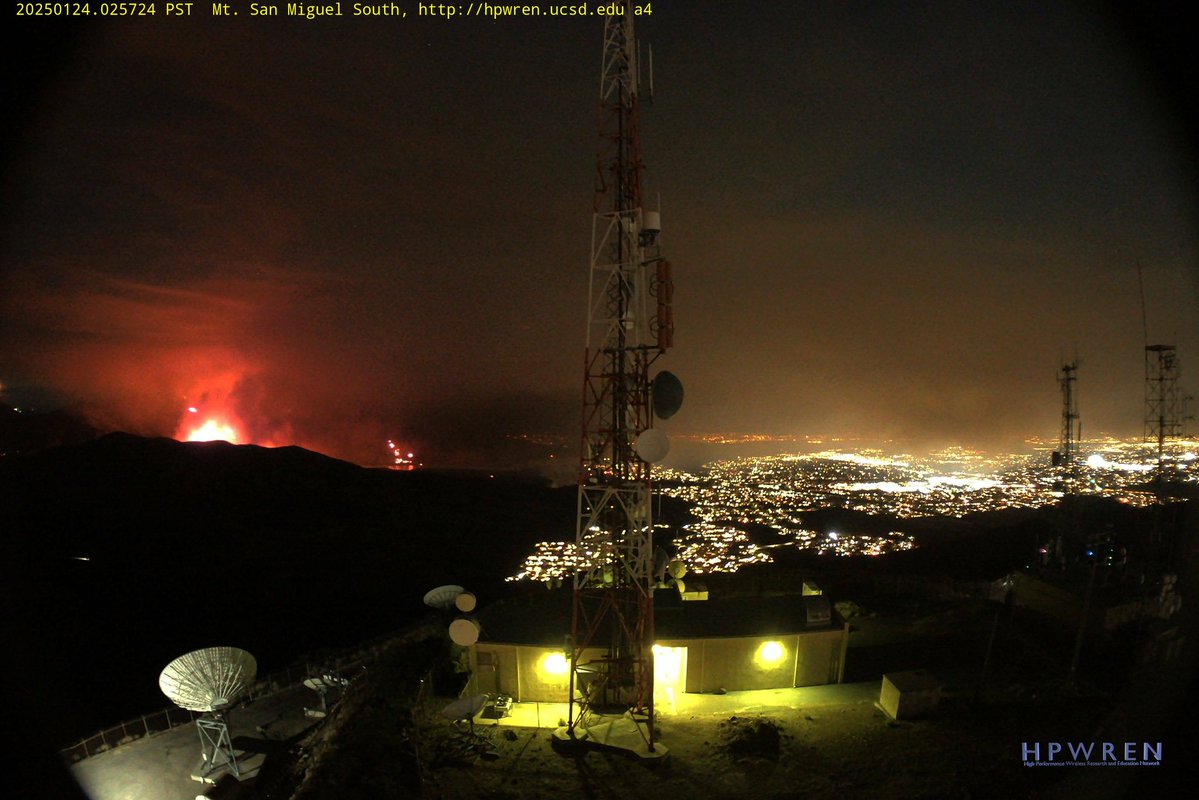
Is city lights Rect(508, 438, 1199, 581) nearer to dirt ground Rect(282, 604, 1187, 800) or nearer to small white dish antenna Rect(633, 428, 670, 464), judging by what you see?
small white dish antenna Rect(633, 428, 670, 464)

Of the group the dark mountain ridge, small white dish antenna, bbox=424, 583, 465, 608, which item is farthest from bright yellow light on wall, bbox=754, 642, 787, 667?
the dark mountain ridge

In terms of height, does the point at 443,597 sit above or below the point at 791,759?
above

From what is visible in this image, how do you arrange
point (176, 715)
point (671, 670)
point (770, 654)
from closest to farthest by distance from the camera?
point (671, 670) < point (770, 654) < point (176, 715)

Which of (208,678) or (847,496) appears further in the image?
(847,496)

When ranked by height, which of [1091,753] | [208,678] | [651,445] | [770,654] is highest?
[651,445]

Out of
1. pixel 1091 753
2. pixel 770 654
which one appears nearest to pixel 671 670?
pixel 770 654

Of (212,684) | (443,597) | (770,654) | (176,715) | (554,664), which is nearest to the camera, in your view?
(212,684)

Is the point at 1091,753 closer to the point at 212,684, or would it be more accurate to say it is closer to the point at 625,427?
the point at 625,427
